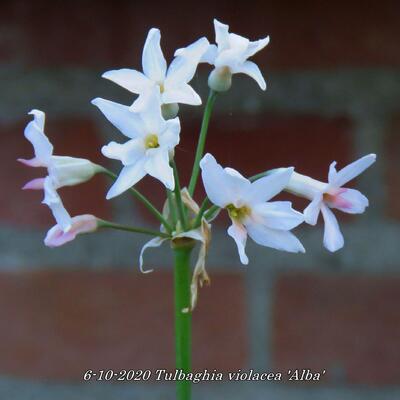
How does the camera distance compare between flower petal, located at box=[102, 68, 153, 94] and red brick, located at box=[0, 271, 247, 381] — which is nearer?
flower petal, located at box=[102, 68, 153, 94]

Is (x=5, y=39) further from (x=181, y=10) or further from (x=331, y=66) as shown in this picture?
(x=331, y=66)

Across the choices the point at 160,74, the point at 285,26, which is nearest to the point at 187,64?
the point at 160,74

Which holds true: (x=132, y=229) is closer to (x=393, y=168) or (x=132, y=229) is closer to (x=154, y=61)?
(x=154, y=61)

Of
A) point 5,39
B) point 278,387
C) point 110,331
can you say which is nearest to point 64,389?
point 110,331

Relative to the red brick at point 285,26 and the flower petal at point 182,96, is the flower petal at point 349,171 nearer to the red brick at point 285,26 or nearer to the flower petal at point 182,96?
the flower petal at point 182,96

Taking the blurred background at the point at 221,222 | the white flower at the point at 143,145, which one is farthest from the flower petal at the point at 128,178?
the blurred background at the point at 221,222

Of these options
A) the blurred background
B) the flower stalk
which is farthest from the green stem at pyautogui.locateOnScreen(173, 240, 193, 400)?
the blurred background

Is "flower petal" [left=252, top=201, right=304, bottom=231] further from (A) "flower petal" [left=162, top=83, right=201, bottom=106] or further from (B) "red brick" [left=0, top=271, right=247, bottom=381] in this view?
(B) "red brick" [left=0, top=271, right=247, bottom=381]
